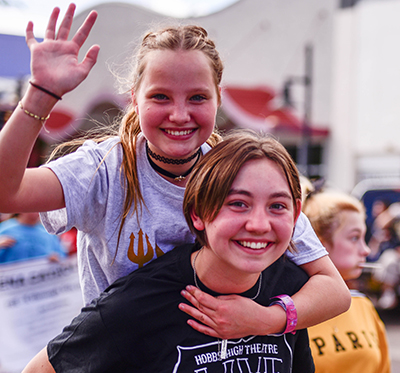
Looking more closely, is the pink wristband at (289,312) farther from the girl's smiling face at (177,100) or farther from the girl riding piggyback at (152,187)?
the girl's smiling face at (177,100)

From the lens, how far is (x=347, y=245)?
96.4 inches

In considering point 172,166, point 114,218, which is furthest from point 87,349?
point 172,166

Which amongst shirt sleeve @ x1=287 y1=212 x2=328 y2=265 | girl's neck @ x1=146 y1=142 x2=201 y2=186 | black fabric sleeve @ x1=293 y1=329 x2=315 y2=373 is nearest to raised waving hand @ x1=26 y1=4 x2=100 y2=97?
girl's neck @ x1=146 y1=142 x2=201 y2=186

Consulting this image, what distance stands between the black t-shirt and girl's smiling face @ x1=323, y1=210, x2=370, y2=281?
1.02m

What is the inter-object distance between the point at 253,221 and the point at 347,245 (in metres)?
1.29

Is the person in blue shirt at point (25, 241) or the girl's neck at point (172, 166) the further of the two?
the person in blue shirt at point (25, 241)

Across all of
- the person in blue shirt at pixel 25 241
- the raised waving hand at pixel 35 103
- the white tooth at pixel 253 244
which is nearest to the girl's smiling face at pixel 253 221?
the white tooth at pixel 253 244

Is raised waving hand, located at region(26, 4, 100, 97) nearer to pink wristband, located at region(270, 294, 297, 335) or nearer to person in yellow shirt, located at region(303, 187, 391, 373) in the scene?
pink wristband, located at region(270, 294, 297, 335)

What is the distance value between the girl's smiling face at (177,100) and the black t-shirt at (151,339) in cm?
43

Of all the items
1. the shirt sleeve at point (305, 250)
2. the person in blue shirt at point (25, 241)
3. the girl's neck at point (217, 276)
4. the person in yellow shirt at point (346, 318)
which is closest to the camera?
the girl's neck at point (217, 276)

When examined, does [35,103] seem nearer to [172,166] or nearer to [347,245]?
[172,166]

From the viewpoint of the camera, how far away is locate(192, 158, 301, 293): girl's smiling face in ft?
4.53

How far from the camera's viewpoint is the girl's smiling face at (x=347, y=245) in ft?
8.04

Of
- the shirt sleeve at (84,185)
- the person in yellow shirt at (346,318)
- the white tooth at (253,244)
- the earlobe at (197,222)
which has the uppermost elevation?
the shirt sleeve at (84,185)
